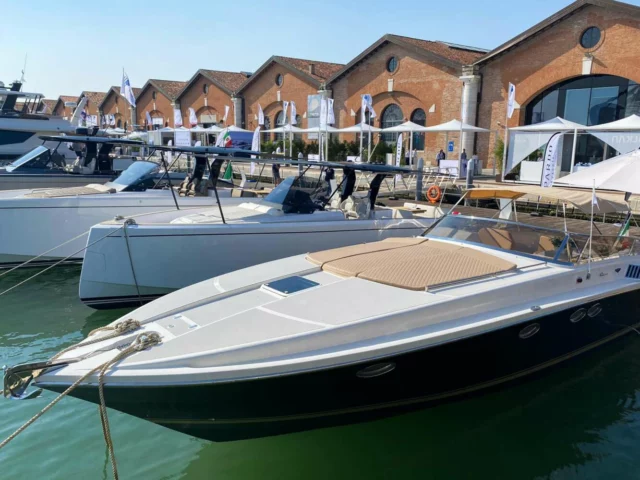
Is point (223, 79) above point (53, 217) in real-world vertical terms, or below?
above

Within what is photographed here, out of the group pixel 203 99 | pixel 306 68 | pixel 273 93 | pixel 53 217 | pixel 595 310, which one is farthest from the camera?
pixel 203 99

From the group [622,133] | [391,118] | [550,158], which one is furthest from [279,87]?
[550,158]

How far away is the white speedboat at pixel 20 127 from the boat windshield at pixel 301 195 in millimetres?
11288

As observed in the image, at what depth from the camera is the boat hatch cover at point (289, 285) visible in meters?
4.59

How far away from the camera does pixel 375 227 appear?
8211 millimetres

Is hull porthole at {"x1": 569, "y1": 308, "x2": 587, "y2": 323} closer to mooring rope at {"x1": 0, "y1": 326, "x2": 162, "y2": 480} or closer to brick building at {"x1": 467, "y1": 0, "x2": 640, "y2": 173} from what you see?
mooring rope at {"x1": 0, "y1": 326, "x2": 162, "y2": 480}

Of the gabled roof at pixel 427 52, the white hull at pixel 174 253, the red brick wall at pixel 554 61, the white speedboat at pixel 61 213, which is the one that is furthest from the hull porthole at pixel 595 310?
the gabled roof at pixel 427 52

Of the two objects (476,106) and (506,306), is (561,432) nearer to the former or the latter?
(506,306)

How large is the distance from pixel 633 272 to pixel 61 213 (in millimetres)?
8560

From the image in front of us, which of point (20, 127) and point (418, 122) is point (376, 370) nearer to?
point (20, 127)

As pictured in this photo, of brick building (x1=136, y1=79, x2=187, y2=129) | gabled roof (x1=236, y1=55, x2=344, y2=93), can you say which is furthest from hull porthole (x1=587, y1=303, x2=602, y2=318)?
brick building (x1=136, y1=79, x2=187, y2=129)

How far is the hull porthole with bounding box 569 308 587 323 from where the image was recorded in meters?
4.98

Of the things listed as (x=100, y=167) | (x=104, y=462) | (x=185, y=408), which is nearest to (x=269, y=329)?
(x=185, y=408)

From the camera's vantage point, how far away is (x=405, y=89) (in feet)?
87.7
